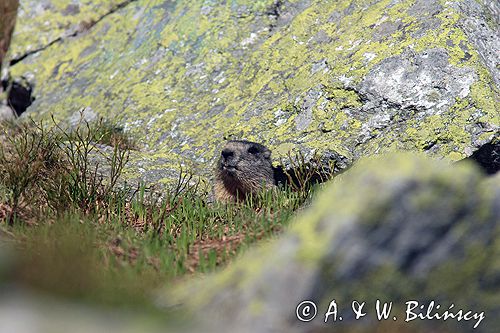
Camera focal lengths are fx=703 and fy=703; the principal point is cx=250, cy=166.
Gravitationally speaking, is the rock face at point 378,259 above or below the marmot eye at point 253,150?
above

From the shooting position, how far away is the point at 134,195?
7242mm

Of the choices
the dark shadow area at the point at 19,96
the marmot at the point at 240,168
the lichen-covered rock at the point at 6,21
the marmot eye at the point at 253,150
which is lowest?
the marmot at the point at 240,168

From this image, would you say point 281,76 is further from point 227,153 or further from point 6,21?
point 6,21

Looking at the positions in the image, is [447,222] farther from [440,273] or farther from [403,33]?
[403,33]

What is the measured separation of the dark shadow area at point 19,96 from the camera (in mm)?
10930

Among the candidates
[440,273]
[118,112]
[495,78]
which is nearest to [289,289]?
[440,273]

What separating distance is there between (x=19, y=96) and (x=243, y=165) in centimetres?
509

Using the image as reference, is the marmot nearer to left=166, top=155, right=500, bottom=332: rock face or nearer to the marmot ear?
the marmot ear

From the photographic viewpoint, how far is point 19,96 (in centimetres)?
1121

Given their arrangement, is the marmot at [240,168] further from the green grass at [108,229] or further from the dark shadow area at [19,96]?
the dark shadow area at [19,96]

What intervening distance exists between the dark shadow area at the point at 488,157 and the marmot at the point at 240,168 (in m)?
2.21

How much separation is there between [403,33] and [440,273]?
4471 mm

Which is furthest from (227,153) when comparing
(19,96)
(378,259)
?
(19,96)

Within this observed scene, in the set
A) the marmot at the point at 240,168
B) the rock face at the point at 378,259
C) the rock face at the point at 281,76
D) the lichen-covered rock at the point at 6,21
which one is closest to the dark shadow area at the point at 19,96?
the rock face at the point at 281,76
